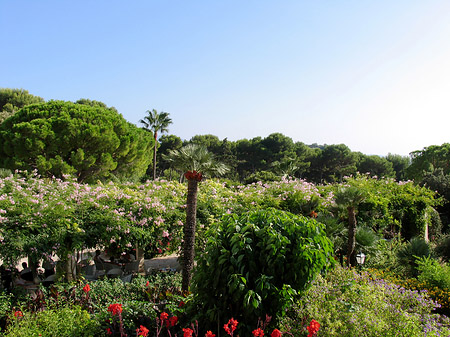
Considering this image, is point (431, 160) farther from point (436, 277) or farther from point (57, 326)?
point (57, 326)

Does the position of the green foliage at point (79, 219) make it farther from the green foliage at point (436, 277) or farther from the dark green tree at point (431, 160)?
the dark green tree at point (431, 160)

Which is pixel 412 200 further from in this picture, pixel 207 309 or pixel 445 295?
pixel 207 309

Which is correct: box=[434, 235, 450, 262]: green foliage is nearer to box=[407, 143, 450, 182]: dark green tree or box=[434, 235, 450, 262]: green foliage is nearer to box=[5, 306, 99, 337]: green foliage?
box=[5, 306, 99, 337]: green foliage

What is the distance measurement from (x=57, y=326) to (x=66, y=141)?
61.8ft

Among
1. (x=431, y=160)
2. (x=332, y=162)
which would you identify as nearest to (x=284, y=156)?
(x=332, y=162)

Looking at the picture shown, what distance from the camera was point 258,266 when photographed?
3.93m

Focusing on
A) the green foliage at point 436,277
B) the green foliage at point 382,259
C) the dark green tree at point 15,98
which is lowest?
the green foliage at point 382,259

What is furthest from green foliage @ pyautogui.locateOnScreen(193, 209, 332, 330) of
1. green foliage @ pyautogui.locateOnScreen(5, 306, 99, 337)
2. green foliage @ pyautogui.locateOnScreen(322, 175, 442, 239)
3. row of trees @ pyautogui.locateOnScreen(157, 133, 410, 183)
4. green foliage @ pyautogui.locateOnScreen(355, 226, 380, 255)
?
row of trees @ pyautogui.locateOnScreen(157, 133, 410, 183)

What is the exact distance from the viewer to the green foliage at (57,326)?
11.7 feet

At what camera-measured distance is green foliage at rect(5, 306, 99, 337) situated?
356 centimetres

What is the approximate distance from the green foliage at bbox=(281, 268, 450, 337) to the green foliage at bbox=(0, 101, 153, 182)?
16.3 metres

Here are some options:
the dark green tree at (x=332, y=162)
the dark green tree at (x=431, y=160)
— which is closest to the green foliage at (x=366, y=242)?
the dark green tree at (x=431, y=160)

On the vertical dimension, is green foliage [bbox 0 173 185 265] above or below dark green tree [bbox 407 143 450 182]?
below

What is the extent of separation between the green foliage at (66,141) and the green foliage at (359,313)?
1630 cm
